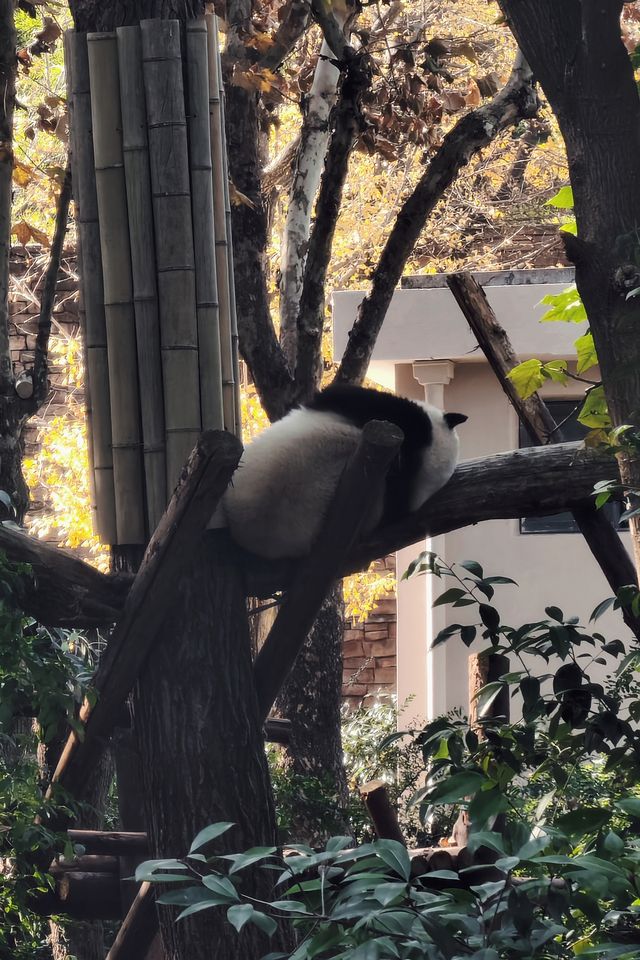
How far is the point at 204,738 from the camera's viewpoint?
105 inches

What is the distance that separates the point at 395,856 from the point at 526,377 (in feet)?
4.78

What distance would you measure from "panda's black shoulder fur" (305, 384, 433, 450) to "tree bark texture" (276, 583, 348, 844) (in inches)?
69.7

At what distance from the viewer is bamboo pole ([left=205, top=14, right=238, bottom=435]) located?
112 inches

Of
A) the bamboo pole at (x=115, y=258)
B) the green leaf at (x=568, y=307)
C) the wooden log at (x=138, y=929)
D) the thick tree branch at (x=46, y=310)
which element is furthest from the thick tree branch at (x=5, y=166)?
the green leaf at (x=568, y=307)

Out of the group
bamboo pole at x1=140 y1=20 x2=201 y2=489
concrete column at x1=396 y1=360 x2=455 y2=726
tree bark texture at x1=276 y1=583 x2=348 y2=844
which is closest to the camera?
bamboo pole at x1=140 y1=20 x2=201 y2=489

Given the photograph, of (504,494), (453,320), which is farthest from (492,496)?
(453,320)

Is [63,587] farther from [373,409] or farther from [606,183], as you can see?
[606,183]

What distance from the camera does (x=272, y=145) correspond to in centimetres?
1247

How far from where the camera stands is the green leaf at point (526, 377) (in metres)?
2.28

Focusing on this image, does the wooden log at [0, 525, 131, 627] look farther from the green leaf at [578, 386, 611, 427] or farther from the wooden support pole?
the wooden support pole

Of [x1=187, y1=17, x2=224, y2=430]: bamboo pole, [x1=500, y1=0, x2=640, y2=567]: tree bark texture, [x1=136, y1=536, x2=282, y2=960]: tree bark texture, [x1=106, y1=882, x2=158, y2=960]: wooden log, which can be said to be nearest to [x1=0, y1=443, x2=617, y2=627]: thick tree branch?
[x1=136, y1=536, x2=282, y2=960]: tree bark texture

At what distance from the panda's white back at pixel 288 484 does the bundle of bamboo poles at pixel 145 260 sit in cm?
37

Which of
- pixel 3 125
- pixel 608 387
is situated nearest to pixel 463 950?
pixel 608 387

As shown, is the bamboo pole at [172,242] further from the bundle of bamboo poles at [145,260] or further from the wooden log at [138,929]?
the wooden log at [138,929]
